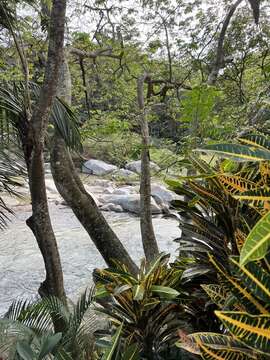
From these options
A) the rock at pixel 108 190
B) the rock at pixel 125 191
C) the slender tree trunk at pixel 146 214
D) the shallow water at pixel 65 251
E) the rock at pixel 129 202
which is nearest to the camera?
the slender tree trunk at pixel 146 214

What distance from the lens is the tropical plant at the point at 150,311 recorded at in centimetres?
127

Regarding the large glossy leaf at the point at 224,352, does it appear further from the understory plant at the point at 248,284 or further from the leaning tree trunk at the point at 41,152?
the leaning tree trunk at the point at 41,152

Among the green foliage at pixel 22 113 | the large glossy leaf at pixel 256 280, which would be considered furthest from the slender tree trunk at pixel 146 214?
the large glossy leaf at pixel 256 280

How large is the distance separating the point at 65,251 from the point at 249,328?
5915 mm

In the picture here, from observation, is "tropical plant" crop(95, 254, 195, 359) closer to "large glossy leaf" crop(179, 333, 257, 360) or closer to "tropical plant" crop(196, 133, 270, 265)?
"large glossy leaf" crop(179, 333, 257, 360)

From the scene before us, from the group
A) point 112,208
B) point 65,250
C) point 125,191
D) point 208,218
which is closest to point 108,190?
point 125,191

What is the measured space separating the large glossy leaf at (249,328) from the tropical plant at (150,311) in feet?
1.74

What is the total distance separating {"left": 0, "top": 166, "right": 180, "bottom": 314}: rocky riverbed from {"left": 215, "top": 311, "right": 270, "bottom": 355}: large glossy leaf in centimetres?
401

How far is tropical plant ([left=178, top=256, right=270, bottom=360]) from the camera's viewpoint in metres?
0.72

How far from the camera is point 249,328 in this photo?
28.1 inches

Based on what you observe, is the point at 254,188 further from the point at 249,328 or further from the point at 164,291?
the point at 164,291

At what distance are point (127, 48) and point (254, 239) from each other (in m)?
4.56

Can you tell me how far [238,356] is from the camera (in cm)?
82

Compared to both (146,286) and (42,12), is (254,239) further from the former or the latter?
(42,12)
